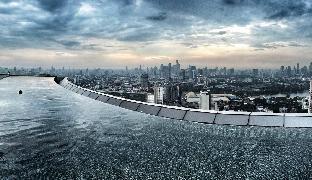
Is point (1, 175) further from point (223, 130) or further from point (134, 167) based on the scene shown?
point (223, 130)

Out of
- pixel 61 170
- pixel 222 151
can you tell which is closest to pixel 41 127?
pixel 61 170

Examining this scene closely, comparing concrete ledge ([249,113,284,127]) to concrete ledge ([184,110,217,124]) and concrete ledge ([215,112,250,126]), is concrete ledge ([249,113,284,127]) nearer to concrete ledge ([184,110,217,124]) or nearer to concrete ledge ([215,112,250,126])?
concrete ledge ([215,112,250,126])

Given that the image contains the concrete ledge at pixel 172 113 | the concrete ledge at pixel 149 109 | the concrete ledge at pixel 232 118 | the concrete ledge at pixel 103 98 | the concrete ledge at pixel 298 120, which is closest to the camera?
the concrete ledge at pixel 298 120

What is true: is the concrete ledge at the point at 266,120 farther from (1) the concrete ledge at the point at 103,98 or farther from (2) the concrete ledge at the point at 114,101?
(1) the concrete ledge at the point at 103,98

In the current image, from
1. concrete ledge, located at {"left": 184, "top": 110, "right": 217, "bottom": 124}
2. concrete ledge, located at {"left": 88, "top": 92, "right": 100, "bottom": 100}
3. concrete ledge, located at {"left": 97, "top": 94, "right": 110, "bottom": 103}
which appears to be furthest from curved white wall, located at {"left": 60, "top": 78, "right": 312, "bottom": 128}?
concrete ledge, located at {"left": 88, "top": 92, "right": 100, "bottom": 100}

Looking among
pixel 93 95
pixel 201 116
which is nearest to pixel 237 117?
pixel 201 116

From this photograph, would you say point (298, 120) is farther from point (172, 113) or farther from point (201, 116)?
point (172, 113)

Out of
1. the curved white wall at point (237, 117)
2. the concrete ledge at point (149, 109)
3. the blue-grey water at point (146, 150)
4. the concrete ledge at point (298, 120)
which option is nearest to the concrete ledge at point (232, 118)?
the curved white wall at point (237, 117)
